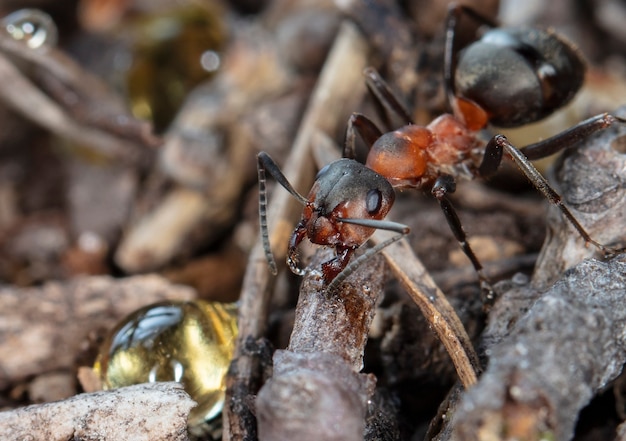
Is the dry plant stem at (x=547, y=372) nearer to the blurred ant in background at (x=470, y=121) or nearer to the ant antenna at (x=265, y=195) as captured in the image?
the blurred ant in background at (x=470, y=121)

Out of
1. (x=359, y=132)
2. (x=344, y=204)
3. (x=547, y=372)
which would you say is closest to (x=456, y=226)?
(x=344, y=204)

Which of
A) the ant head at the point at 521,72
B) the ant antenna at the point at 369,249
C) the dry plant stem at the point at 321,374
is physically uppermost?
the ant head at the point at 521,72

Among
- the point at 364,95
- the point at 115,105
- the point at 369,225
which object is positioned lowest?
the point at 369,225

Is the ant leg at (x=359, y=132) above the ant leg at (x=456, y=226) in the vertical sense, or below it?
above

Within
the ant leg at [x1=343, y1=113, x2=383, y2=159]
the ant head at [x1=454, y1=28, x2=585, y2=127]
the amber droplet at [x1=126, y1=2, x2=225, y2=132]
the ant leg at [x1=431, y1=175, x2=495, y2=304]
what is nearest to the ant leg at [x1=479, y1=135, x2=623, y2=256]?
the ant leg at [x1=431, y1=175, x2=495, y2=304]

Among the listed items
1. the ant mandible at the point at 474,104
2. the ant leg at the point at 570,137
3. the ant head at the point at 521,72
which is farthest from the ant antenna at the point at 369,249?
the ant head at the point at 521,72

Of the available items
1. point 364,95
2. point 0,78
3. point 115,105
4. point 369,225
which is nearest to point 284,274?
point 369,225

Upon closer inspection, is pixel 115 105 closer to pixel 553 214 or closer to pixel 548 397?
pixel 553 214
